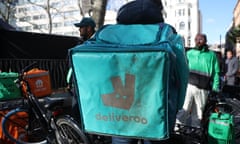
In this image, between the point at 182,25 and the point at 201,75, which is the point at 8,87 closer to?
the point at 201,75

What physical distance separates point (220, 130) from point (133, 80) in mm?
2278

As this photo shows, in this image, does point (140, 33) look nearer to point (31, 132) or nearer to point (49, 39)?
point (31, 132)

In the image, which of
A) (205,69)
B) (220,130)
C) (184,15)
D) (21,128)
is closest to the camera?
(220,130)

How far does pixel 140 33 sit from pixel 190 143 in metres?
2.65

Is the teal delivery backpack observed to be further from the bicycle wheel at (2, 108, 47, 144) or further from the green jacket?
the green jacket

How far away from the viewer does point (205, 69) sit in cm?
503

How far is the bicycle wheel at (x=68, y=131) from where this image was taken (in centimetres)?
375

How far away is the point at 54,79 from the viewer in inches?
352

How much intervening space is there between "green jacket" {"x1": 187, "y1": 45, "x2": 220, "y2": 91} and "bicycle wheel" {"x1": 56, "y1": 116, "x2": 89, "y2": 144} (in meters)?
2.41

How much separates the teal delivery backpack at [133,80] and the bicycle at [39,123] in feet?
6.13

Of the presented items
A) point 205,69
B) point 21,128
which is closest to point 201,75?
point 205,69

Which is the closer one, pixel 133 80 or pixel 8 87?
pixel 133 80

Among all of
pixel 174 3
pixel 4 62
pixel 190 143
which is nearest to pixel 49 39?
A: pixel 4 62

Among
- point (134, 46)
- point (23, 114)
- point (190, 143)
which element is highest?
point (134, 46)
